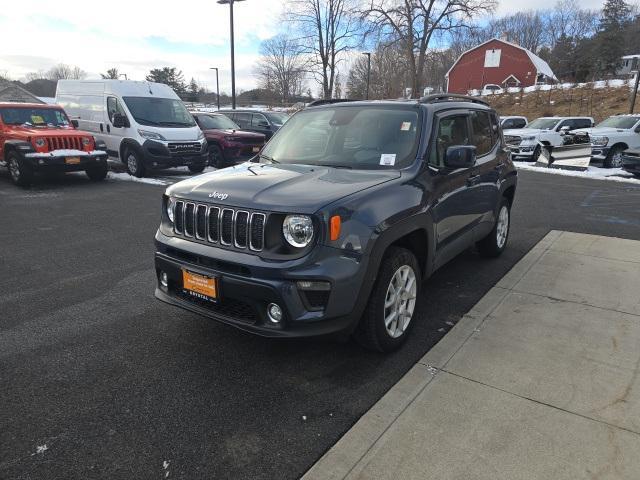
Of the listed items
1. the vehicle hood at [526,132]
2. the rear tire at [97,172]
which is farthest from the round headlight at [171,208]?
the vehicle hood at [526,132]

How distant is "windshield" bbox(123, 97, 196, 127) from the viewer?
12312 mm

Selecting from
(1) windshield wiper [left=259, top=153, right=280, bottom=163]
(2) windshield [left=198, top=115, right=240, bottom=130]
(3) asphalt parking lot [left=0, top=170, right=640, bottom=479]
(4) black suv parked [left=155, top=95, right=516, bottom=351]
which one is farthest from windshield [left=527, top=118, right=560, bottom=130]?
(1) windshield wiper [left=259, top=153, right=280, bottom=163]

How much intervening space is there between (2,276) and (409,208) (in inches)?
174

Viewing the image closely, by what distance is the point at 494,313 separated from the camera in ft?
13.5

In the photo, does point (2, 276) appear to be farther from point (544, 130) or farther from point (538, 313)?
point (544, 130)

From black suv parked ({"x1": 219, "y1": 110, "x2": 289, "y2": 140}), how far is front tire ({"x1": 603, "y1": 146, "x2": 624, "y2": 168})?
11030 millimetres

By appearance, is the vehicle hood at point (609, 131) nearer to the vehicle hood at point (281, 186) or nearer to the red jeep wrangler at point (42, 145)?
the vehicle hood at point (281, 186)

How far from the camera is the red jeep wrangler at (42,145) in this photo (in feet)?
33.8

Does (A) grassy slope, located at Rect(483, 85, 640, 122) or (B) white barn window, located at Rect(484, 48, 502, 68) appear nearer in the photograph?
(A) grassy slope, located at Rect(483, 85, 640, 122)

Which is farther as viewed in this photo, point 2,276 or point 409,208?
point 2,276

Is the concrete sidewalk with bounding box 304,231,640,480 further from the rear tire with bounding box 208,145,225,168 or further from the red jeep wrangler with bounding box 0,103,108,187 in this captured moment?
the rear tire with bounding box 208,145,225,168

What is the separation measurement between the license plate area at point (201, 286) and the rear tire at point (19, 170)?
29.9ft

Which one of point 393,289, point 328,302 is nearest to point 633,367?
point 393,289

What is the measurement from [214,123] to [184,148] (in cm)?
326
